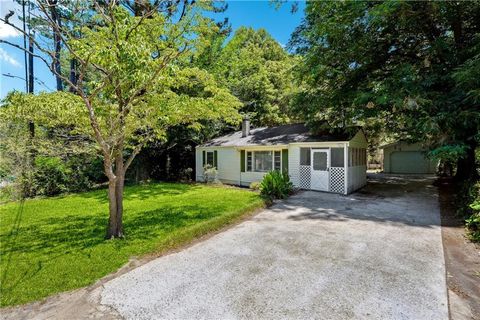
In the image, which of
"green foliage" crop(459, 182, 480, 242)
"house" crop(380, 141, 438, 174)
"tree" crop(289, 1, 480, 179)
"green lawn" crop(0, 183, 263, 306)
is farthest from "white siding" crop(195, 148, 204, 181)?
"house" crop(380, 141, 438, 174)

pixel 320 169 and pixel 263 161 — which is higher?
pixel 263 161

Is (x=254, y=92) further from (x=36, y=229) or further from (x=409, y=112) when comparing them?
(x=36, y=229)

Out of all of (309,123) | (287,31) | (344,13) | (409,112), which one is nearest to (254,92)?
(287,31)

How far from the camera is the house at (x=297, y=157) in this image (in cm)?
1197

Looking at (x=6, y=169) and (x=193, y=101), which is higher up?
(x=193, y=101)

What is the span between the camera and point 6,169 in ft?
38.1

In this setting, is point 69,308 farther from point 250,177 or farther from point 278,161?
point 250,177

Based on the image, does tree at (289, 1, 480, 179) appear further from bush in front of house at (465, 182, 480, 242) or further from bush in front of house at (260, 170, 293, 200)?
bush in front of house at (260, 170, 293, 200)

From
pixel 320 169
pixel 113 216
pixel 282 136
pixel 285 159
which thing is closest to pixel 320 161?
pixel 320 169

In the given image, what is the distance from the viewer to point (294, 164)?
13.3m

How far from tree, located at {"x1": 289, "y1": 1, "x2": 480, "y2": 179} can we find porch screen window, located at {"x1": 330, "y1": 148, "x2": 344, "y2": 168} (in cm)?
153

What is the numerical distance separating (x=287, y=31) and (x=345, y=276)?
1438 centimetres

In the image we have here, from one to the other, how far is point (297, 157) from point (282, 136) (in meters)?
2.16

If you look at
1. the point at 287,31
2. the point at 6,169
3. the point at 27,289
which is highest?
the point at 287,31
